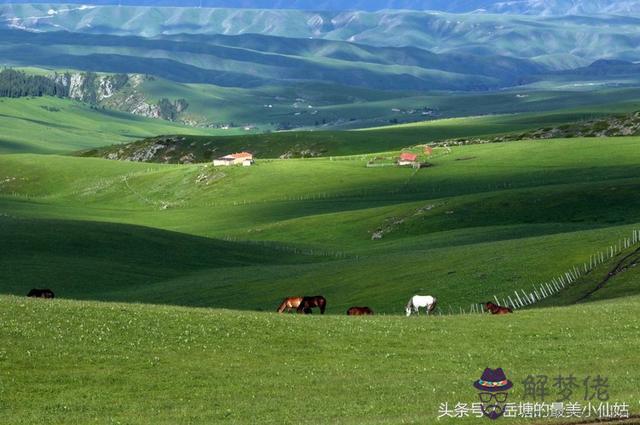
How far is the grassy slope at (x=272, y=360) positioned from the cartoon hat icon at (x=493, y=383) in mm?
360

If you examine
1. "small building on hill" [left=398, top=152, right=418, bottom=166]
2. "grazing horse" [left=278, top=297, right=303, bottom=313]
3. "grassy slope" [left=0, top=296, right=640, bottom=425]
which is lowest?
"small building on hill" [left=398, top=152, right=418, bottom=166]

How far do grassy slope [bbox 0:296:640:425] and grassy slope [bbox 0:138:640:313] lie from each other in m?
19.5

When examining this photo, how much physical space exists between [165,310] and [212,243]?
202 feet

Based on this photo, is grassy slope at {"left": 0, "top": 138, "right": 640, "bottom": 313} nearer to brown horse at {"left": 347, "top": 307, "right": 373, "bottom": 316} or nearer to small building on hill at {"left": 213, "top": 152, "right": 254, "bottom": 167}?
small building on hill at {"left": 213, "top": 152, "right": 254, "bottom": 167}

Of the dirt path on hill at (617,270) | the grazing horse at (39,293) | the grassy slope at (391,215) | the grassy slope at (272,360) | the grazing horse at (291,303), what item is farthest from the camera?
the grassy slope at (391,215)

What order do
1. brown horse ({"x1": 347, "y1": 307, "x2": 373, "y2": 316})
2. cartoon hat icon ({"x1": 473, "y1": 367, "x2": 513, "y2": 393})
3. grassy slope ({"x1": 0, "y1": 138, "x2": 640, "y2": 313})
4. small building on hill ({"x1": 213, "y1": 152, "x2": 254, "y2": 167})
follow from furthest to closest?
small building on hill ({"x1": 213, "y1": 152, "x2": 254, "y2": 167})
grassy slope ({"x1": 0, "y1": 138, "x2": 640, "y2": 313})
brown horse ({"x1": 347, "y1": 307, "x2": 373, "y2": 316})
cartoon hat icon ({"x1": 473, "y1": 367, "x2": 513, "y2": 393})

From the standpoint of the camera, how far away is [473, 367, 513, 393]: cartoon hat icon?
2858 centimetres

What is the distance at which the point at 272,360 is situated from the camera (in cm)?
3597

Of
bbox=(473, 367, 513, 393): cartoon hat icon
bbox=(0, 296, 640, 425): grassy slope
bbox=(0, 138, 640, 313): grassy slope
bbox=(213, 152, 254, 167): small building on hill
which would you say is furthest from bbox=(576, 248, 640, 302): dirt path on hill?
bbox=(213, 152, 254, 167): small building on hill

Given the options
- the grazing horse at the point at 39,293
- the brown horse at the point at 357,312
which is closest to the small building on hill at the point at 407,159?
the grazing horse at the point at 39,293

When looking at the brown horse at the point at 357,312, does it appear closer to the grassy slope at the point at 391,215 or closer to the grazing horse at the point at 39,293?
the grassy slope at the point at 391,215

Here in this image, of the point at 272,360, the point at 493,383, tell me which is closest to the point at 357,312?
the point at 272,360

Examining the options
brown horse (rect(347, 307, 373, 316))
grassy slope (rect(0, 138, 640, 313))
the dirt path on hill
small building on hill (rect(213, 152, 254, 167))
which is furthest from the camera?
small building on hill (rect(213, 152, 254, 167))

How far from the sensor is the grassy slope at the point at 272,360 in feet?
97.8
